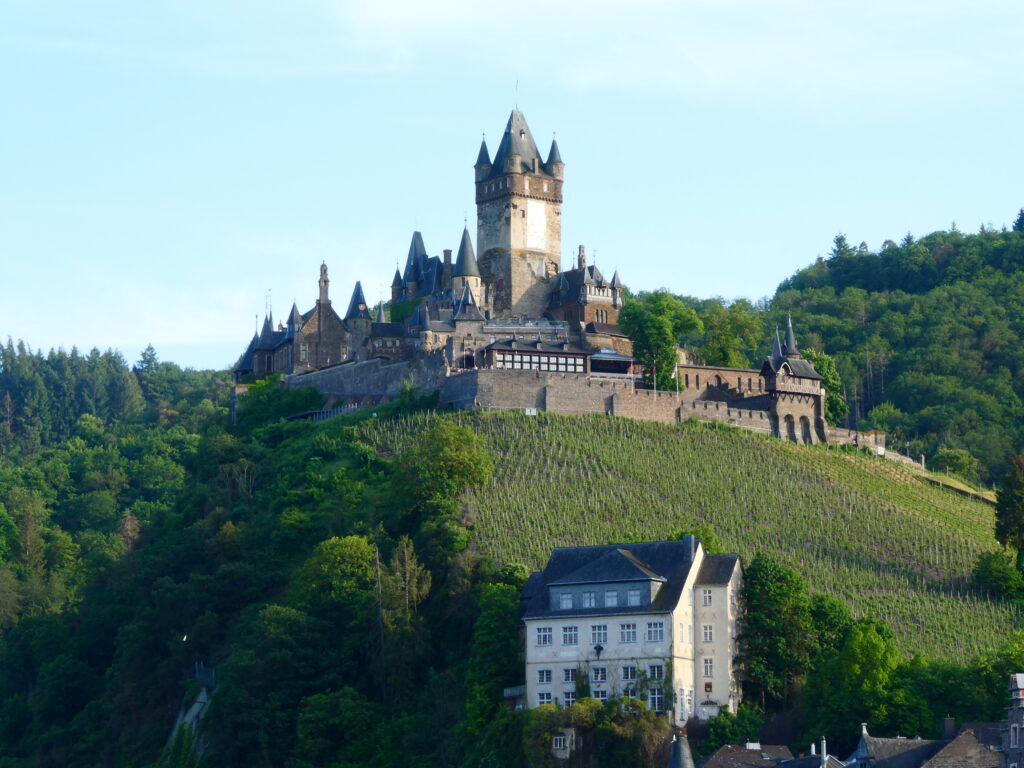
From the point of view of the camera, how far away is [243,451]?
354ft

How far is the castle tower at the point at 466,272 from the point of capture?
116 m

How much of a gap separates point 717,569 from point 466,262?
45186mm

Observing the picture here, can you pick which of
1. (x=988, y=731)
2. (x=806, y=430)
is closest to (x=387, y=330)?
(x=806, y=430)

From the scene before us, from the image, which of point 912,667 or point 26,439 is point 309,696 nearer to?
point 912,667

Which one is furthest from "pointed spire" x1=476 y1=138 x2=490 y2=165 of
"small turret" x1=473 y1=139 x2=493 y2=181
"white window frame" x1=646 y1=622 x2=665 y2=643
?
"white window frame" x1=646 y1=622 x2=665 y2=643

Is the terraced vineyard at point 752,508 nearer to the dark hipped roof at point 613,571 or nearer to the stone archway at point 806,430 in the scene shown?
the stone archway at point 806,430

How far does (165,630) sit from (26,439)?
4109 inches

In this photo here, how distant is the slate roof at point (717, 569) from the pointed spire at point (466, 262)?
143 feet

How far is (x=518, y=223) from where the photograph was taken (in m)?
119

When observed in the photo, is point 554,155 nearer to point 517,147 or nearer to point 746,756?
point 517,147

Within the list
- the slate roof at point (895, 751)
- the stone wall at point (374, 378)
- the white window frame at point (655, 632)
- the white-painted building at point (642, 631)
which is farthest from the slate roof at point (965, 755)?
the stone wall at point (374, 378)

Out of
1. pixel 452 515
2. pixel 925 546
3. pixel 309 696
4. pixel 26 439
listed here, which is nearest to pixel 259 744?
pixel 309 696

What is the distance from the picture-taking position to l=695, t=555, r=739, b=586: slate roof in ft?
244

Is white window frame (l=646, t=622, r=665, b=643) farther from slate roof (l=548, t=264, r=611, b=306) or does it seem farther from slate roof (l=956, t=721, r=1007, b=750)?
slate roof (l=548, t=264, r=611, b=306)
